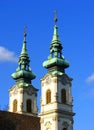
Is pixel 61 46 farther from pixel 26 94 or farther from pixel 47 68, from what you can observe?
pixel 26 94

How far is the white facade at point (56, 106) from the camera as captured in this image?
189 ft

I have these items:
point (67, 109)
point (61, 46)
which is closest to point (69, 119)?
point (67, 109)

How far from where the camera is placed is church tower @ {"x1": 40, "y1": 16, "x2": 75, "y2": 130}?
5769cm

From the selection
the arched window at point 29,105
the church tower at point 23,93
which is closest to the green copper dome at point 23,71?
the church tower at point 23,93

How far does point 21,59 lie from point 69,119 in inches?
516

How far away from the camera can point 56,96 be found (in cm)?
5816

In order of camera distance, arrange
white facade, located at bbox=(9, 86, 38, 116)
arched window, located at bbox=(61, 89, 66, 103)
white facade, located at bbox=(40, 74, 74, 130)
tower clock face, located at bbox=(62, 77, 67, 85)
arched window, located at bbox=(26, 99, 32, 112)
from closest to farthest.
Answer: white facade, located at bbox=(40, 74, 74, 130) → arched window, located at bbox=(61, 89, 66, 103) → tower clock face, located at bbox=(62, 77, 67, 85) → white facade, located at bbox=(9, 86, 38, 116) → arched window, located at bbox=(26, 99, 32, 112)

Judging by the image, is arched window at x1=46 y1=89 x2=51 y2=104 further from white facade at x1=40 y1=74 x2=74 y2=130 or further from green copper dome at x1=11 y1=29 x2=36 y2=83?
green copper dome at x1=11 y1=29 x2=36 y2=83

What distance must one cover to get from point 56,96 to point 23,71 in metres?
9.07

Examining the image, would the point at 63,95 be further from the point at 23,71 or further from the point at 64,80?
the point at 23,71

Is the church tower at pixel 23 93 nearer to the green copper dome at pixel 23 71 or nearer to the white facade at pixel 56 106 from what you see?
the green copper dome at pixel 23 71

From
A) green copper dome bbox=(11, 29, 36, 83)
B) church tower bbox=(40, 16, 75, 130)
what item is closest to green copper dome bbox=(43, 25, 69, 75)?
church tower bbox=(40, 16, 75, 130)

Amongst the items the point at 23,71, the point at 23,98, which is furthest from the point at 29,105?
the point at 23,71

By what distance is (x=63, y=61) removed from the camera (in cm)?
6103
